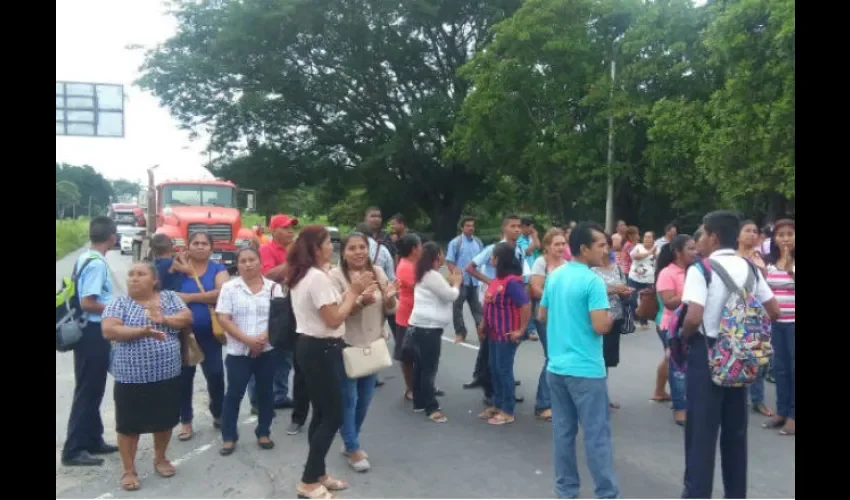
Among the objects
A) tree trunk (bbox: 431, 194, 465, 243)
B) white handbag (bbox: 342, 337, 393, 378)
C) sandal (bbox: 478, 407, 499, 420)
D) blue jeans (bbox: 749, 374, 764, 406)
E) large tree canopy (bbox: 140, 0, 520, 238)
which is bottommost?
sandal (bbox: 478, 407, 499, 420)

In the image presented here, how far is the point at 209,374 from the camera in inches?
237

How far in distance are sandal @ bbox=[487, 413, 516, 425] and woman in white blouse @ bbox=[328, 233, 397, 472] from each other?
1415 mm

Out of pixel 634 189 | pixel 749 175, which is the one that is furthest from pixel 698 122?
pixel 634 189

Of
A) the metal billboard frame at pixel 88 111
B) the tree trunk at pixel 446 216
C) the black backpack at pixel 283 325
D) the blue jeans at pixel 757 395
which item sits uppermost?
the metal billboard frame at pixel 88 111

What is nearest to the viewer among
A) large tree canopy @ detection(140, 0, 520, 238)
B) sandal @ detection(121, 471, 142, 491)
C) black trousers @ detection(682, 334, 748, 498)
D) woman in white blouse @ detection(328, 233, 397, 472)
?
black trousers @ detection(682, 334, 748, 498)

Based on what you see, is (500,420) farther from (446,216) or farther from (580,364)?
(446,216)

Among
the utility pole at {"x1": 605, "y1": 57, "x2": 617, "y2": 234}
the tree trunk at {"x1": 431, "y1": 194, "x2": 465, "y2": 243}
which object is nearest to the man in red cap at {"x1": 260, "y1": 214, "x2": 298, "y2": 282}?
the utility pole at {"x1": 605, "y1": 57, "x2": 617, "y2": 234}

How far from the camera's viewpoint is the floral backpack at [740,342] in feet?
13.2

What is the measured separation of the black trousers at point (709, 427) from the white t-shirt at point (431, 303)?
250cm

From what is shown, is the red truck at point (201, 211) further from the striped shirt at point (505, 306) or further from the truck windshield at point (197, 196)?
the striped shirt at point (505, 306)

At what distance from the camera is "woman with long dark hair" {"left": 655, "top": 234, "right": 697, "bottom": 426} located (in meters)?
5.95

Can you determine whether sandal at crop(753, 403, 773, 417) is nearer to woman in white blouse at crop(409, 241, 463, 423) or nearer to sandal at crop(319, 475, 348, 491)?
woman in white blouse at crop(409, 241, 463, 423)

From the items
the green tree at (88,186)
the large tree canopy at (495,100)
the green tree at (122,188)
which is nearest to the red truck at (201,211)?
the large tree canopy at (495,100)

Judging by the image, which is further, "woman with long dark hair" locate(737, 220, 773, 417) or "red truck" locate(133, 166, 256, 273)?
"red truck" locate(133, 166, 256, 273)
